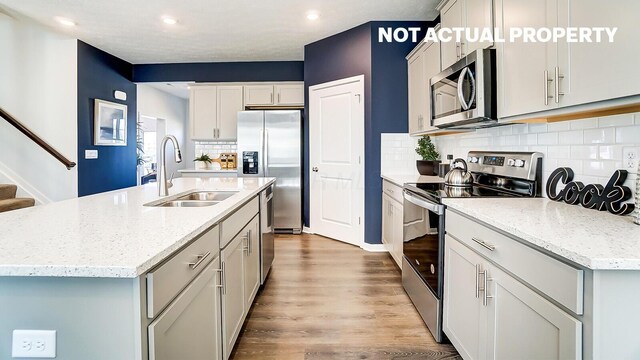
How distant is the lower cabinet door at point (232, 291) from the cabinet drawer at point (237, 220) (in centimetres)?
4

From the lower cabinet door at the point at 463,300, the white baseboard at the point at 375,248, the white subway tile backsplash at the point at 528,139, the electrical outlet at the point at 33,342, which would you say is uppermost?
the white subway tile backsplash at the point at 528,139

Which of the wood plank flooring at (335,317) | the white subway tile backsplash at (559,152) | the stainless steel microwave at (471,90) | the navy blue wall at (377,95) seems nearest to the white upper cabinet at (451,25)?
A: the stainless steel microwave at (471,90)

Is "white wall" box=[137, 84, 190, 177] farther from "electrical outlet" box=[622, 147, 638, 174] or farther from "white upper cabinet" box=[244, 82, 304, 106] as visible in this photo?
"electrical outlet" box=[622, 147, 638, 174]

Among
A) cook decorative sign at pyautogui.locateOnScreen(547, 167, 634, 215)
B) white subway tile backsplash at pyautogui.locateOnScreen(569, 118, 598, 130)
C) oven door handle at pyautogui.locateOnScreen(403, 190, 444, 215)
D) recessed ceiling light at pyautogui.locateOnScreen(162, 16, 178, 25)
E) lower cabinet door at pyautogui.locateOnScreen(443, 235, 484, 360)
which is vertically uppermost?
recessed ceiling light at pyautogui.locateOnScreen(162, 16, 178, 25)

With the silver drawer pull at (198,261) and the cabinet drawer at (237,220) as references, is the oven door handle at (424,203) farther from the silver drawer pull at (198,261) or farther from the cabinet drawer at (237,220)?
the silver drawer pull at (198,261)

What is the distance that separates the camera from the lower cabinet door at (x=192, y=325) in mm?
965

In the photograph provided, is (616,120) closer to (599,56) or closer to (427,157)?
(599,56)

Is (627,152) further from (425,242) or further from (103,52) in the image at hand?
(103,52)

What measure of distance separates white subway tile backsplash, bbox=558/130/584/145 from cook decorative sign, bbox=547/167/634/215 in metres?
0.14

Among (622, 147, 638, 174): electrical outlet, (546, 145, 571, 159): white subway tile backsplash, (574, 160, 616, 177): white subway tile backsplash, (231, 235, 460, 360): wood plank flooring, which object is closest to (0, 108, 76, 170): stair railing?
(231, 235, 460, 360): wood plank flooring

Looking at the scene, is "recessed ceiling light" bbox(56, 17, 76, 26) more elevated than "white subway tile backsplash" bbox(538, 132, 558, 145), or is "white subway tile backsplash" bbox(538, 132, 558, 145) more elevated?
"recessed ceiling light" bbox(56, 17, 76, 26)

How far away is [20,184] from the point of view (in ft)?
13.9

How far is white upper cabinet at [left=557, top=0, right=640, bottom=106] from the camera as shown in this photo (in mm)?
1143

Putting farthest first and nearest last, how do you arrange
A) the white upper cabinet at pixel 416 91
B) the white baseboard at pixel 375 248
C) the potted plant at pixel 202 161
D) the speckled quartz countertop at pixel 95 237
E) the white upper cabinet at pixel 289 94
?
the potted plant at pixel 202 161, the white upper cabinet at pixel 289 94, the white baseboard at pixel 375 248, the white upper cabinet at pixel 416 91, the speckled quartz countertop at pixel 95 237
